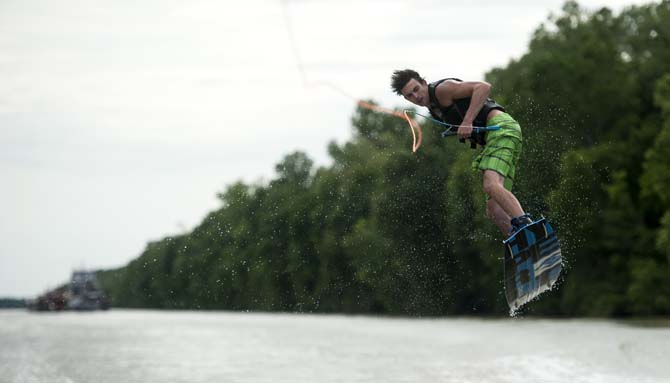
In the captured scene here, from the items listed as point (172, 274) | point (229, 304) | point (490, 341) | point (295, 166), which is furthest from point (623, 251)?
point (172, 274)

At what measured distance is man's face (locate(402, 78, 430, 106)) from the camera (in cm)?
981

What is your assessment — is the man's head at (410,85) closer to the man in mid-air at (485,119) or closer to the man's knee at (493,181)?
the man in mid-air at (485,119)

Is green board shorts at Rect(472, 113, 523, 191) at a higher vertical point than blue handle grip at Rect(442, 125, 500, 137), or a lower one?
lower

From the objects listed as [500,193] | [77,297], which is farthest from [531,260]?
[77,297]

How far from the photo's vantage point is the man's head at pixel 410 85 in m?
9.81

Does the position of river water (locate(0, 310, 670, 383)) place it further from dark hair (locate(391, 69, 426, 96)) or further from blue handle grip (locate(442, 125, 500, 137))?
dark hair (locate(391, 69, 426, 96))

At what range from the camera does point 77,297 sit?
563ft

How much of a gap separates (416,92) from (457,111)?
513 millimetres

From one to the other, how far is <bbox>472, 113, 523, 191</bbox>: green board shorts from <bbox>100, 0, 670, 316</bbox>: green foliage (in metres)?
12.6

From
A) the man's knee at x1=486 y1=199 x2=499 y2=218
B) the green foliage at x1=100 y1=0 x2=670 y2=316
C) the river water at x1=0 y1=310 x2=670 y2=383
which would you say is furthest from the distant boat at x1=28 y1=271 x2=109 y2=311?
the man's knee at x1=486 y1=199 x2=499 y2=218

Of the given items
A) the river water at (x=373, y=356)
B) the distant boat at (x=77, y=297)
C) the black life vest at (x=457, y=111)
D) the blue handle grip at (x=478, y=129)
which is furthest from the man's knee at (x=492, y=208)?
the distant boat at (x=77, y=297)

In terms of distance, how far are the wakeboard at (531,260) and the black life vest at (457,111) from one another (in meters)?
1.06

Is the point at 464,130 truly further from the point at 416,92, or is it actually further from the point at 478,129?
the point at 416,92

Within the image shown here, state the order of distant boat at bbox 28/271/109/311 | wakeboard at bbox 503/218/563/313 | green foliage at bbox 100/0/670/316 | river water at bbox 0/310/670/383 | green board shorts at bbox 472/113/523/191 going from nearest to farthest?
green board shorts at bbox 472/113/523/191 < wakeboard at bbox 503/218/563/313 < green foliage at bbox 100/0/670/316 < river water at bbox 0/310/670/383 < distant boat at bbox 28/271/109/311
